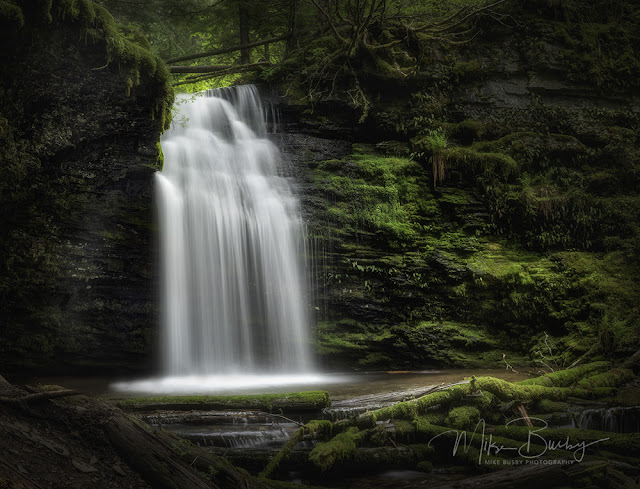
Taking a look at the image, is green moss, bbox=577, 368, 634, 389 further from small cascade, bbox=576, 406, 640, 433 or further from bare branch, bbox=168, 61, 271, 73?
bare branch, bbox=168, 61, 271, 73

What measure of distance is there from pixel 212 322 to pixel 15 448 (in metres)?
5.64

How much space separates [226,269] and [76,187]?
2.97 meters

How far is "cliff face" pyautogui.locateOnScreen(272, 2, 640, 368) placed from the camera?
27.9 ft

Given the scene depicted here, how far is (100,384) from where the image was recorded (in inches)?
275

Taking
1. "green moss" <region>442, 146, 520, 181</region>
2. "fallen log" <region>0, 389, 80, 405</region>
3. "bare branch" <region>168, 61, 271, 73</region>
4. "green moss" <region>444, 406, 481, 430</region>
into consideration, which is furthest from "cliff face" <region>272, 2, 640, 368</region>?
"fallen log" <region>0, 389, 80, 405</region>

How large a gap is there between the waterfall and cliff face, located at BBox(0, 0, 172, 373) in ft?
1.67

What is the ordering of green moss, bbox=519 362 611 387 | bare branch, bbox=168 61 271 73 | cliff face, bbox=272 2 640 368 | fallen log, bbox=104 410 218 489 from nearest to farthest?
fallen log, bbox=104 410 218 489 → green moss, bbox=519 362 611 387 → cliff face, bbox=272 2 640 368 → bare branch, bbox=168 61 271 73

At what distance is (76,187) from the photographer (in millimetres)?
7375

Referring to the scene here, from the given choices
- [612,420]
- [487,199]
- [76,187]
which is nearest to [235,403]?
[612,420]

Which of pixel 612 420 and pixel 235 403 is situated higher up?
pixel 235 403

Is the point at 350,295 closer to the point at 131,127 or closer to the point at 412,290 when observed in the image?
the point at 412,290

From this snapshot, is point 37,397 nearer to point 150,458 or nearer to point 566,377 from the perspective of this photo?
point 150,458

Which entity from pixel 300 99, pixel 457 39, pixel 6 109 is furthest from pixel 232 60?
pixel 6 109

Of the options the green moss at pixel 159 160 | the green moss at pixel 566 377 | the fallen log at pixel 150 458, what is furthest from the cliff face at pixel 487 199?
the fallen log at pixel 150 458
